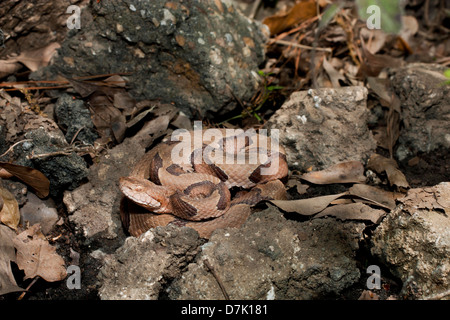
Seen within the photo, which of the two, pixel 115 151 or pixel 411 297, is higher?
pixel 115 151

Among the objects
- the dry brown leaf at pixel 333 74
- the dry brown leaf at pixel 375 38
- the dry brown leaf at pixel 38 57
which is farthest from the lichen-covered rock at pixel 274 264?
the dry brown leaf at pixel 375 38

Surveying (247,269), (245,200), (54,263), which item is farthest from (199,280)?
(54,263)

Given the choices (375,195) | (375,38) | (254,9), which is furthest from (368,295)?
(254,9)

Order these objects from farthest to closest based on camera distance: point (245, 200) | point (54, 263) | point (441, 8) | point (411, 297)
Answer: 1. point (441, 8)
2. point (245, 200)
3. point (54, 263)
4. point (411, 297)

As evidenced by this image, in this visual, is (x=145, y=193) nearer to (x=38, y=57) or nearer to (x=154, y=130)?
(x=154, y=130)

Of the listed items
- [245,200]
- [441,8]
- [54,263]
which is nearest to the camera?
[54,263]
